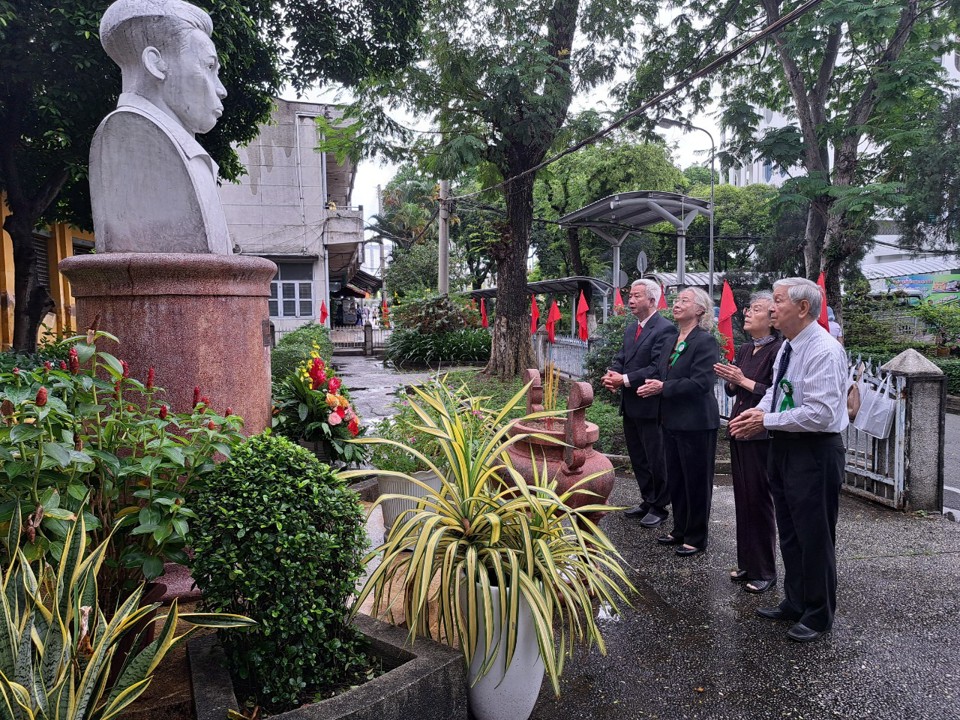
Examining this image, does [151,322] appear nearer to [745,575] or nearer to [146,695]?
[146,695]

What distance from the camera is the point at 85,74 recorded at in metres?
8.95

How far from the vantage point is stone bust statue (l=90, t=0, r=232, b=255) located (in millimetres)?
3828

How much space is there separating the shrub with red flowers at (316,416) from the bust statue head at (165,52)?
87.0 inches

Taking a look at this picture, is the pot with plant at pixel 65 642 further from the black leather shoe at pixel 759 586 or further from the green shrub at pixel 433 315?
the green shrub at pixel 433 315

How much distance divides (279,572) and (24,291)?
9.89 metres

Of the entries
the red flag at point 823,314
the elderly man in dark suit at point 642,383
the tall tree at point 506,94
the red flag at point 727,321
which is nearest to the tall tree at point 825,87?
the tall tree at point 506,94

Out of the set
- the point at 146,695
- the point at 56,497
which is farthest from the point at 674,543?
the point at 56,497

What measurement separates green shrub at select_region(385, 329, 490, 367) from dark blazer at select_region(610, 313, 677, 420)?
13.4m

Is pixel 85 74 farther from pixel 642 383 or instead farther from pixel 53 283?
pixel 642 383

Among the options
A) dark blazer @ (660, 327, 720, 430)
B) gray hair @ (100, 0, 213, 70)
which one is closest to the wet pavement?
dark blazer @ (660, 327, 720, 430)

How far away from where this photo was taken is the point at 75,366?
245cm

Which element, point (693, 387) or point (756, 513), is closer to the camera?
point (756, 513)

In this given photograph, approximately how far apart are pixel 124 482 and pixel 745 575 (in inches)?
134

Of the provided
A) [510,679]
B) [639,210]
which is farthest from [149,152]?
[639,210]
